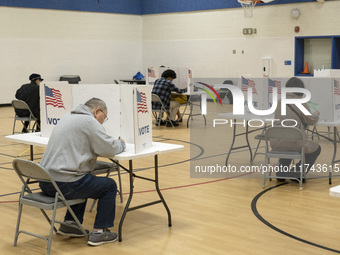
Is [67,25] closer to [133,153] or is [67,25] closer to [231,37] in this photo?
[231,37]

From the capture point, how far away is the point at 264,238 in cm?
420

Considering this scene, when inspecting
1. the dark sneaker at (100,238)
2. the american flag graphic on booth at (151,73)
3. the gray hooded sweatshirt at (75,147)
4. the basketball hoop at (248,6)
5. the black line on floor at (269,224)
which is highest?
the basketball hoop at (248,6)

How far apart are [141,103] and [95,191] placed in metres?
0.85

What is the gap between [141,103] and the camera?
4387 mm

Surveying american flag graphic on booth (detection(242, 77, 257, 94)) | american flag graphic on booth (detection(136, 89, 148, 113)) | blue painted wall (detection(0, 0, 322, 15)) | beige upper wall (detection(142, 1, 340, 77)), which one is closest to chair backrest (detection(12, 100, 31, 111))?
american flag graphic on booth (detection(242, 77, 257, 94))

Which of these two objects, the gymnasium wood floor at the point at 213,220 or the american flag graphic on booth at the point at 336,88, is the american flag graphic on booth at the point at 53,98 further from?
the american flag graphic on booth at the point at 336,88

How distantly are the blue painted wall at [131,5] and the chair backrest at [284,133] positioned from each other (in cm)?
992

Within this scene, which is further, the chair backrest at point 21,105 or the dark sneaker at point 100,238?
the chair backrest at point 21,105

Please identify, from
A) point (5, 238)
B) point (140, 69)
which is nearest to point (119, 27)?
point (140, 69)

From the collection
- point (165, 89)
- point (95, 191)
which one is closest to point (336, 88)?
point (95, 191)

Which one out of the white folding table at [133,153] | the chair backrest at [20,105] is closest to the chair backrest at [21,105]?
the chair backrest at [20,105]

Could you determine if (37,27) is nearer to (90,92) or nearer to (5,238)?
(90,92)

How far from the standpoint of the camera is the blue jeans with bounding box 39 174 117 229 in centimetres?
397

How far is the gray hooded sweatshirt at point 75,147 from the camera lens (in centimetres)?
396
